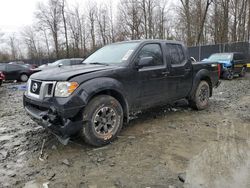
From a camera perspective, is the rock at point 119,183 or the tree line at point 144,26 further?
the tree line at point 144,26

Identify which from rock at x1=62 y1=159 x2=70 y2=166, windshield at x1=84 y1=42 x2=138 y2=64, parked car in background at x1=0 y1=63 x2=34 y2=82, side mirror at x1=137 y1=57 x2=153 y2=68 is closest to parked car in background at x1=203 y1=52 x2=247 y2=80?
windshield at x1=84 y1=42 x2=138 y2=64

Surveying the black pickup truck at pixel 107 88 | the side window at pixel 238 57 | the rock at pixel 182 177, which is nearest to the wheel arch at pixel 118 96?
the black pickup truck at pixel 107 88

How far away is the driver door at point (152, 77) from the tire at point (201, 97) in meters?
1.34

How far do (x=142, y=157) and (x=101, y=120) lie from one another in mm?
916

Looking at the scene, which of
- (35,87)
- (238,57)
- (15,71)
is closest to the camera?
(35,87)

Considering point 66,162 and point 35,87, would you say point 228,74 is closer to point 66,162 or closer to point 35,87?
point 35,87

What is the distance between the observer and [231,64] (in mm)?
14125

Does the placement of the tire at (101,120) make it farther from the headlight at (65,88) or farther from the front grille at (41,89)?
the front grille at (41,89)

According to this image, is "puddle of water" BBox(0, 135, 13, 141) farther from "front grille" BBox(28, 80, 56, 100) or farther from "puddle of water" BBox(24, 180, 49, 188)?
"puddle of water" BBox(24, 180, 49, 188)

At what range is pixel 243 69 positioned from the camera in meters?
15.5

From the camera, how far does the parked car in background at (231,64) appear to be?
14.1 metres

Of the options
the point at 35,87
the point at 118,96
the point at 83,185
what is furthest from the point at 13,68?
the point at 83,185

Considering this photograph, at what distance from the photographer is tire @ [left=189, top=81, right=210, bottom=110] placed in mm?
6230

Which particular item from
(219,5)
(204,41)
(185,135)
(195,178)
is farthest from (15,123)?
(204,41)
